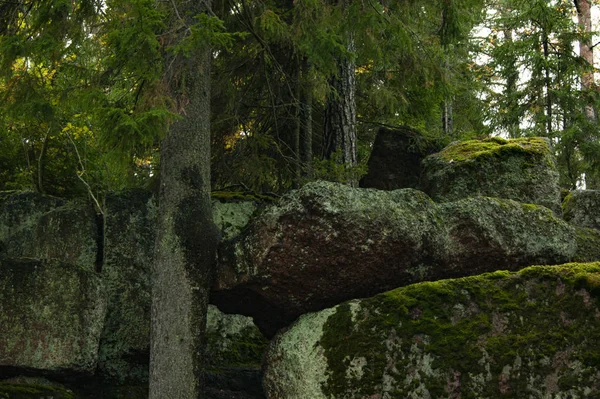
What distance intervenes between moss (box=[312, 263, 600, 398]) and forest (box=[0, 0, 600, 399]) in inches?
0.7

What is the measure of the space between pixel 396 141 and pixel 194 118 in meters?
4.30

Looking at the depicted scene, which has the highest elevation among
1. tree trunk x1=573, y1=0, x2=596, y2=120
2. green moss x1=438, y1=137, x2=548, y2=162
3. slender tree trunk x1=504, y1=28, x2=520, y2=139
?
tree trunk x1=573, y1=0, x2=596, y2=120

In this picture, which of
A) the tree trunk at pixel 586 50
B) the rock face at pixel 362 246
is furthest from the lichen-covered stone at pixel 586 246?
the tree trunk at pixel 586 50

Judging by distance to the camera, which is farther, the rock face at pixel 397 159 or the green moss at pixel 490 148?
the rock face at pixel 397 159

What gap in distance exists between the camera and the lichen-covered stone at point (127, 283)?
26.6 feet

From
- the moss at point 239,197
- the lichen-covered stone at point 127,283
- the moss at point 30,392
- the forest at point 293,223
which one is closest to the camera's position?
the forest at point 293,223

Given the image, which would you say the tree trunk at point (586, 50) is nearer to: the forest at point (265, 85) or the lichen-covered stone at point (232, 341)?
the forest at point (265, 85)

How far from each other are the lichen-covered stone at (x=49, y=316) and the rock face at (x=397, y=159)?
16.2ft

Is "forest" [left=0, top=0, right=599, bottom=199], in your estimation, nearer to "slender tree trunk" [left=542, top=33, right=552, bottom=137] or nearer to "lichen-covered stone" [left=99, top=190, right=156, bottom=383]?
"slender tree trunk" [left=542, top=33, right=552, bottom=137]

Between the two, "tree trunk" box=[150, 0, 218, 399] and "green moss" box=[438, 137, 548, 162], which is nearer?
"tree trunk" box=[150, 0, 218, 399]

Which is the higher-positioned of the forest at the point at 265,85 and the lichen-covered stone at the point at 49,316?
the forest at the point at 265,85

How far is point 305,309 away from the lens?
7.20 meters

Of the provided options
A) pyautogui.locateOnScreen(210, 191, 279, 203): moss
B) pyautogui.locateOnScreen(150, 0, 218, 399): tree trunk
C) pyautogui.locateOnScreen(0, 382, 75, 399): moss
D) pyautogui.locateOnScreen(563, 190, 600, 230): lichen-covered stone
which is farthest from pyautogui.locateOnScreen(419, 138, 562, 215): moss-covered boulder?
pyautogui.locateOnScreen(0, 382, 75, 399): moss

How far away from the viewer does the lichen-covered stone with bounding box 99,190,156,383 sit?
812 cm
